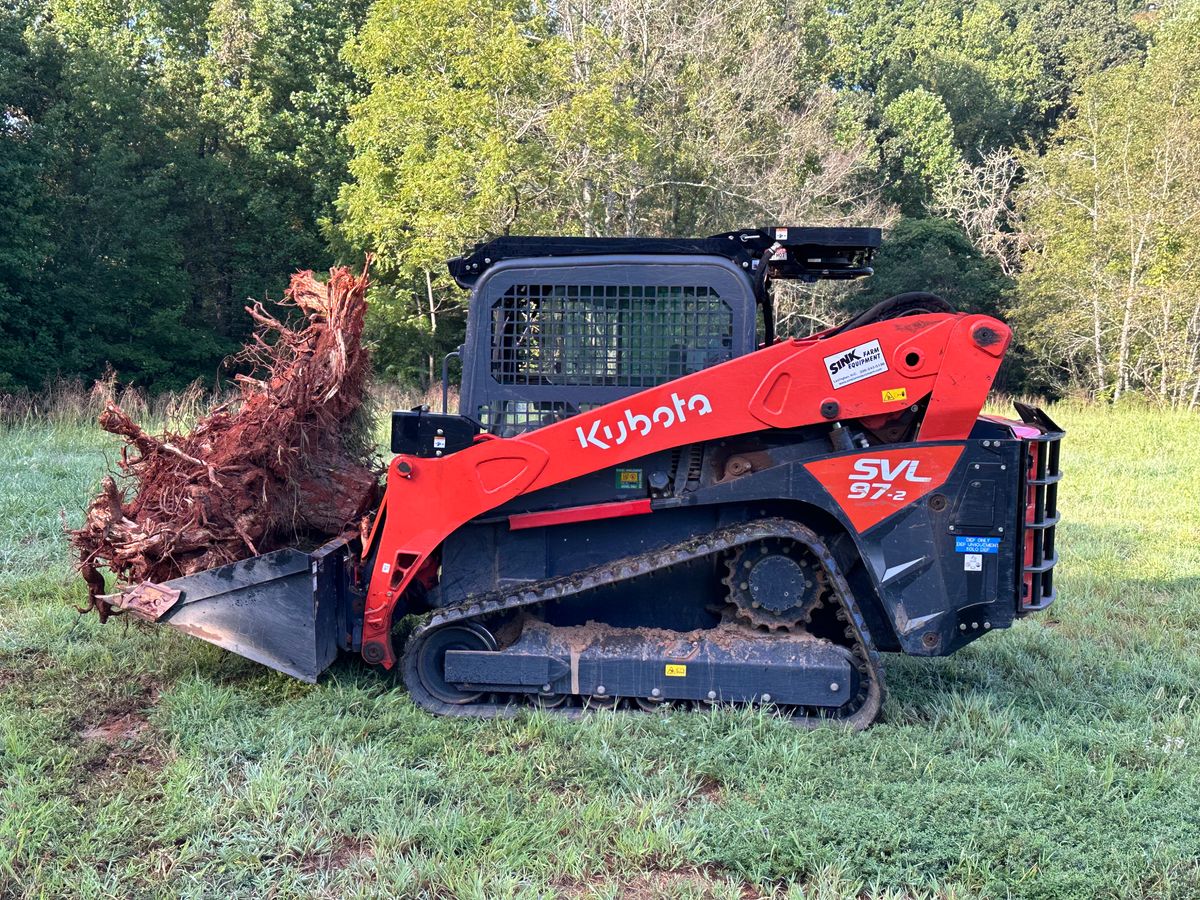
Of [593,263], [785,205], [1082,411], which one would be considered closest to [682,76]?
[785,205]

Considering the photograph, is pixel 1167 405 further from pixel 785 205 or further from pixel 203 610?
pixel 203 610

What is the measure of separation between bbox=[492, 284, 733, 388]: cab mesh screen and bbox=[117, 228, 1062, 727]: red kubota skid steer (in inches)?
0.4

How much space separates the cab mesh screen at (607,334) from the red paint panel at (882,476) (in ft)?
2.51

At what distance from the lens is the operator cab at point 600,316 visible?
15.2 ft

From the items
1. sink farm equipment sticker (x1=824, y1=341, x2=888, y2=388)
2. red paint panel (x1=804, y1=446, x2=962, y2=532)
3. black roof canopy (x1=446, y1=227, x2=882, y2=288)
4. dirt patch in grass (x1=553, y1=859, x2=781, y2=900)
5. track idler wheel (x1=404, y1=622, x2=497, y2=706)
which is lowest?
dirt patch in grass (x1=553, y1=859, x2=781, y2=900)

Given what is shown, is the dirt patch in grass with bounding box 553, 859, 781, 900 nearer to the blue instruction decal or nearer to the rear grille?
the blue instruction decal

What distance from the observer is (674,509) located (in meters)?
4.65

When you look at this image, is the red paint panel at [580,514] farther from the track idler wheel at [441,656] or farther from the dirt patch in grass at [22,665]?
the dirt patch in grass at [22,665]

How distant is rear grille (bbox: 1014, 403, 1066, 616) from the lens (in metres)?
4.48

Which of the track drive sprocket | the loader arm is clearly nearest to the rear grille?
the loader arm

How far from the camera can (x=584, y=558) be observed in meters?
4.72

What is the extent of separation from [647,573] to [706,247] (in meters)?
1.58

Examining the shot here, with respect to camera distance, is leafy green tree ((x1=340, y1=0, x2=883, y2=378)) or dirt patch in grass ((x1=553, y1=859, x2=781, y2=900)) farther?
leafy green tree ((x1=340, y1=0, x2=883, y2=378))

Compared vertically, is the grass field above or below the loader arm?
below
